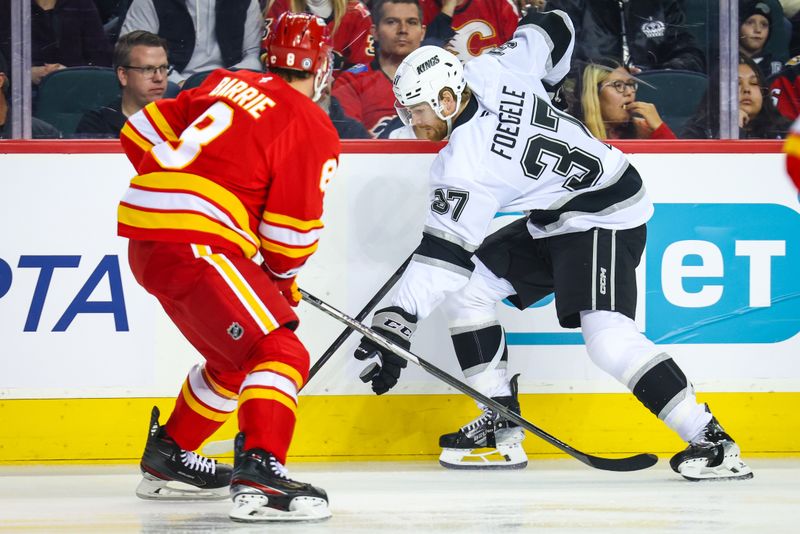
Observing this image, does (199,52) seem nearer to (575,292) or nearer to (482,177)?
(482,177)

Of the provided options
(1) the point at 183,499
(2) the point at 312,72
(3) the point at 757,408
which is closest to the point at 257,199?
(2) the point at 312,72

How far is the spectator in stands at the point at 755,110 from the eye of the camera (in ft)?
11.9

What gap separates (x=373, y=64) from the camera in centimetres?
382

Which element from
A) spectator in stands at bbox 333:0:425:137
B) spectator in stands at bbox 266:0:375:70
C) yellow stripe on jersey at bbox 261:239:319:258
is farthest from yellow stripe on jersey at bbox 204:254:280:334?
spectator in stands at bbox 266:0:375:70

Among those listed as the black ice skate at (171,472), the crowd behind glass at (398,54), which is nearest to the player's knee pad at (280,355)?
the black ice skate at (171,472)

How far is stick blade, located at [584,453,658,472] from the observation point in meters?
3.01

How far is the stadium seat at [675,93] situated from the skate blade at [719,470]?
1.14 metres

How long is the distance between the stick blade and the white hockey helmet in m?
1.00

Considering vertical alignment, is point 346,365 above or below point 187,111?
below

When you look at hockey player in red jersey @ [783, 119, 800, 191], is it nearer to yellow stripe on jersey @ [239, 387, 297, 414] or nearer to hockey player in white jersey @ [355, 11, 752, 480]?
yellow stripe on jersey @ [239, 387, 297, 414]

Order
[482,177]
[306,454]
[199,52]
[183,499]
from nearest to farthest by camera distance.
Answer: [183,499] → [482,177] → [306,454] → [199,52]

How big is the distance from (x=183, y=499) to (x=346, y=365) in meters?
0.81

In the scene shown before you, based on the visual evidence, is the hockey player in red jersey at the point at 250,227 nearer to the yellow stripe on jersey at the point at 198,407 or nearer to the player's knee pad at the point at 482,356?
the yellow stripe on jersey at the point at 198,407

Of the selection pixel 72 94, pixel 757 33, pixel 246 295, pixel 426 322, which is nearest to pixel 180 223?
pixel 246 295
